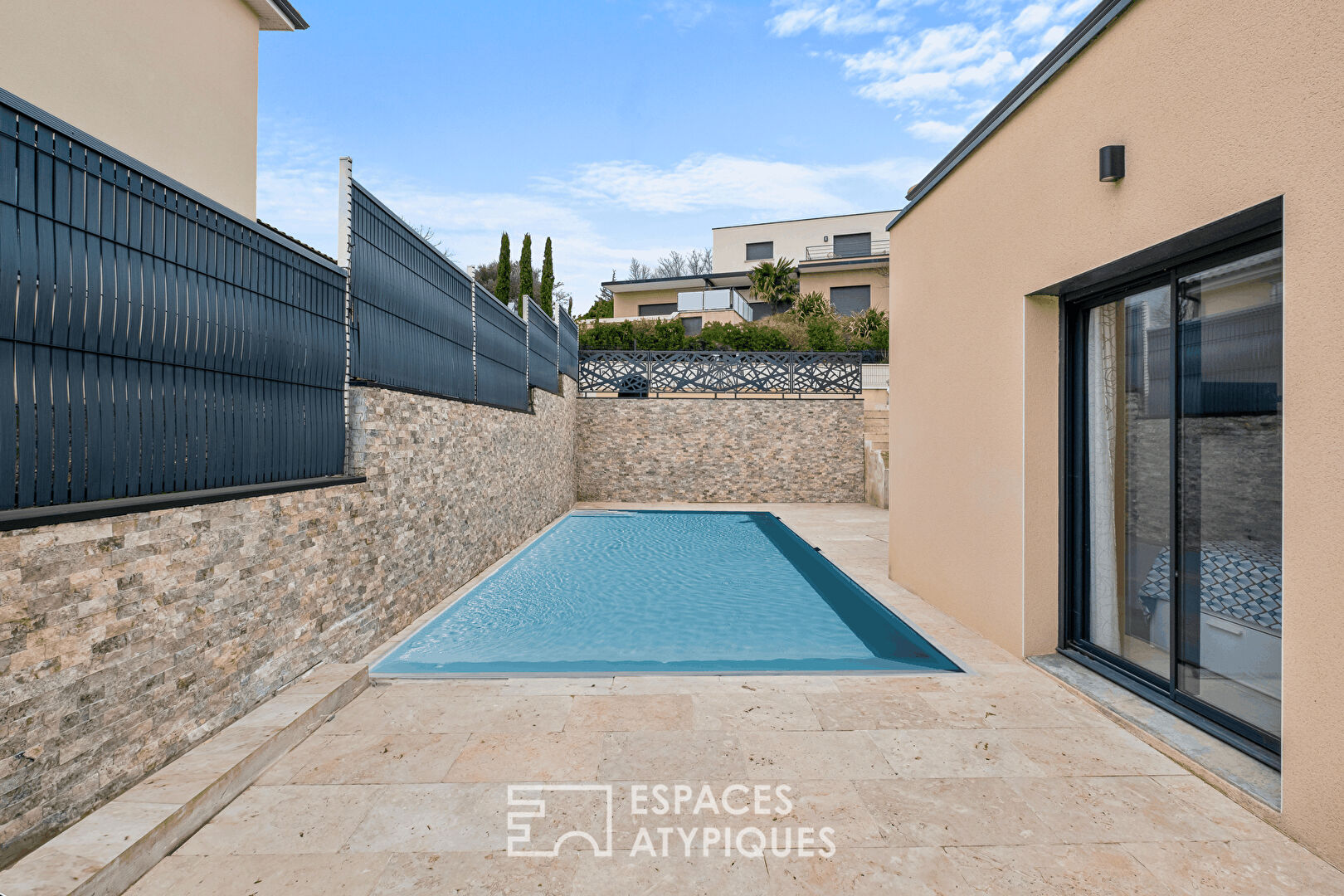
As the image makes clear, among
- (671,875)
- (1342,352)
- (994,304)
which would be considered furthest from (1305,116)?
(671,875)

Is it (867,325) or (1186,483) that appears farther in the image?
(867,325)

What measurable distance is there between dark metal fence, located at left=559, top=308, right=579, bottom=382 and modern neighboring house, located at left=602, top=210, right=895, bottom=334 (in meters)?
12.5

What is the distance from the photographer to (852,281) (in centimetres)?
2756

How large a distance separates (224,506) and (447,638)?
243 cm

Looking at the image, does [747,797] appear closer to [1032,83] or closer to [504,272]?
[1032,83]

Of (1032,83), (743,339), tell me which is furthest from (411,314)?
(743,339)

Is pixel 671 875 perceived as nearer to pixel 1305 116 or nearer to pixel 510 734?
pixel 510 734

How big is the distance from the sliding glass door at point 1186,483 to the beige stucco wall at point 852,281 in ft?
78.6

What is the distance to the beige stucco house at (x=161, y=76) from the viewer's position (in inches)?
216

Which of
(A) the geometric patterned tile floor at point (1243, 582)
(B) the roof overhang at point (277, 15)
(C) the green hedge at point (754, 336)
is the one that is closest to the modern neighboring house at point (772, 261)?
(C) the green hedge at point (754, 336)

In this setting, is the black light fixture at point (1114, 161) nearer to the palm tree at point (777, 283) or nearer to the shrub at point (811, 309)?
the shrub at point (811, 309)

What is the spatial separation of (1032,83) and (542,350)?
8.49 meters

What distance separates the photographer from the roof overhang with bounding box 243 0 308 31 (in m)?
8.41

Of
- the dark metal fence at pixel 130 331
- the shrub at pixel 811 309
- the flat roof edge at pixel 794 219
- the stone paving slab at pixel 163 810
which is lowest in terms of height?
the stone paving slab at pixel 163 810
